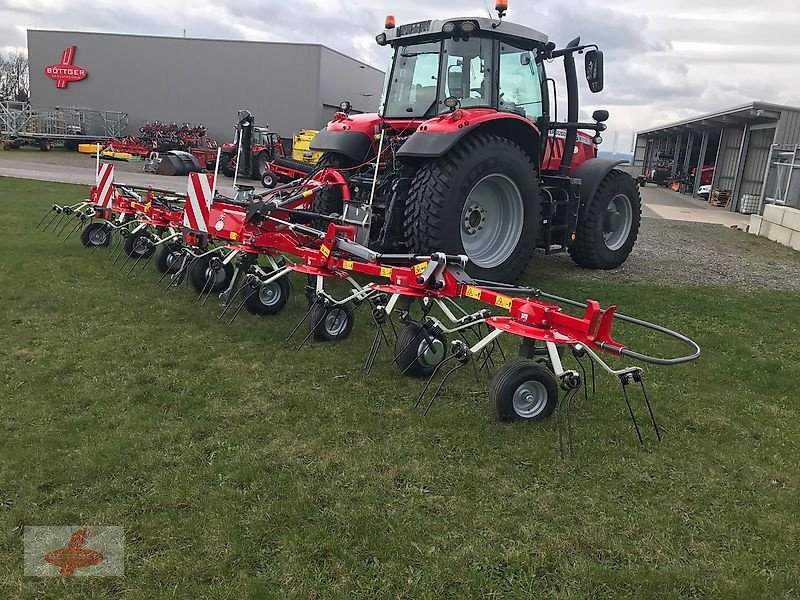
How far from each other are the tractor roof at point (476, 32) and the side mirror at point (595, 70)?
1.81 feet

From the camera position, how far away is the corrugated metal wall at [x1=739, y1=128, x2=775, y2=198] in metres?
19.6

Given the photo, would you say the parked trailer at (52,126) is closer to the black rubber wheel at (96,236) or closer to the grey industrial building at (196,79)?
the grey industrial building at (196,79)

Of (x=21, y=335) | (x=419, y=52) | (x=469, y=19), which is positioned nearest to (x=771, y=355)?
(x=469, y=19)

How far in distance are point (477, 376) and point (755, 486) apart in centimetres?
165

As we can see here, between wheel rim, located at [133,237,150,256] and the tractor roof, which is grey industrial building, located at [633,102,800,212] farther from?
wheel rim, located at [133,237,150,256]

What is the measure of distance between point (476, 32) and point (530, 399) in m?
4.10

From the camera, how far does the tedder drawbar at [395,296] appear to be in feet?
11.1

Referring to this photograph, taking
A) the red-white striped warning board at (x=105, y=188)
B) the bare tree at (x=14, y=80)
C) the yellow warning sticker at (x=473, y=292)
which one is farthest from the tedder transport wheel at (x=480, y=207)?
the bare tree at (x=14, y=80)

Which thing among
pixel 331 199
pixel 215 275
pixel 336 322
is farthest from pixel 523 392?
pixel 331 199

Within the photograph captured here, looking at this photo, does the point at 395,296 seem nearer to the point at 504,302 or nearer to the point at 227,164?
the point at 504,302

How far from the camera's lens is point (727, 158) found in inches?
901

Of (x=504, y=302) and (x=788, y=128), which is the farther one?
(x=788, y=128)

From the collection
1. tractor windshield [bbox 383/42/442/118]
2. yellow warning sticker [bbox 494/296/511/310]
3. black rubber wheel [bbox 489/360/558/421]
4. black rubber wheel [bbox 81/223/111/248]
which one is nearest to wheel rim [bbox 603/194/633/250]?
tractor windshield [bbox 383/42/442/118]

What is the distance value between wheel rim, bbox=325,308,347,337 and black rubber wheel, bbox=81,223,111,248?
14.0ft
